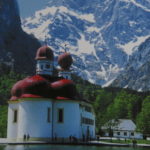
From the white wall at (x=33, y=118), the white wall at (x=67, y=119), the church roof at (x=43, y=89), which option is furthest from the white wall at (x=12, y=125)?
the white wall at (x=67, y=119)

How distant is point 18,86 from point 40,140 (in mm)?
10508

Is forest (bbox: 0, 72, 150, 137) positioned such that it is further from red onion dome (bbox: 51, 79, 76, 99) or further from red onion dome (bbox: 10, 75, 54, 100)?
red onion dome (bbox: 51, 79, 76, 99)

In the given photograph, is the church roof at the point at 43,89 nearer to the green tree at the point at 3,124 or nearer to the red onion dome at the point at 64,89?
the red onion dome at the point at 64,89

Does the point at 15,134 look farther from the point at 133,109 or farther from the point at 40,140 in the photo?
the point at 133,109

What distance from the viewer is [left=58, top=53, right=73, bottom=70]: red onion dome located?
97.0 metres

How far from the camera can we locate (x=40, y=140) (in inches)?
3063

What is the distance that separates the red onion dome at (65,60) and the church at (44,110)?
1087 centimetres

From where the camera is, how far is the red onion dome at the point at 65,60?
97000mm

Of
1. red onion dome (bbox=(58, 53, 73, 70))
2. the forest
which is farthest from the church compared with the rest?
the forest

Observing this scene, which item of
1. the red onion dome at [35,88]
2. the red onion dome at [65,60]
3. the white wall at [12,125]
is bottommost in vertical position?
the white wall at [12,125]

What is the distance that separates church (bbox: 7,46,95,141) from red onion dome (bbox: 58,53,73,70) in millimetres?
10871

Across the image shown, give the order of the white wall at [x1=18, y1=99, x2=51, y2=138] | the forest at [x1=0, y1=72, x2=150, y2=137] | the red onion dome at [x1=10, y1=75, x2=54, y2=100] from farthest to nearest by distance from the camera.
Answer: the forest at [x1=0, y1=72, x2=150, y2=137]
the red onion dome at [x1=10, y1=75, x2=54, y2=100]
the white wall at [x1=18, y1=99, x2=51, y2=138]

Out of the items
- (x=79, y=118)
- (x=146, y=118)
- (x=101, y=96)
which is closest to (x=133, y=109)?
(x=101, y=96)

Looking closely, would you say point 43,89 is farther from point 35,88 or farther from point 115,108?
point 115,108
